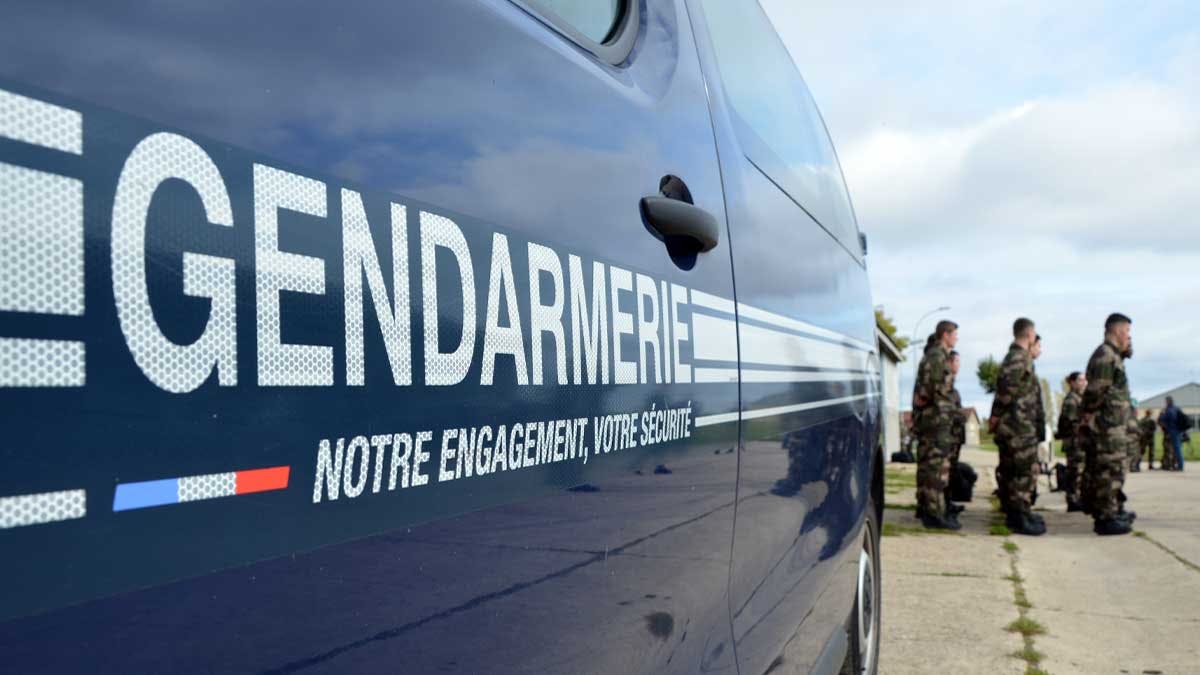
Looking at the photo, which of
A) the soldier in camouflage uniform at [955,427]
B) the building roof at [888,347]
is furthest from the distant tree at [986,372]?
the soldier in camouflage uniform at [955,427]

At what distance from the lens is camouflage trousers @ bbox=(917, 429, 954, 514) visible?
874cm

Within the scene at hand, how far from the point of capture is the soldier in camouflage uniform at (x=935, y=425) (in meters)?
8.77

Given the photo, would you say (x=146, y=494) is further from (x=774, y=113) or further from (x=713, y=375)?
(x=774, y=113)

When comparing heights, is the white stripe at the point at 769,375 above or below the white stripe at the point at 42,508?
above

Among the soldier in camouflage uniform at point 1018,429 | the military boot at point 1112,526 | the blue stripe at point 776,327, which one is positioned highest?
the blue stripe at point 776,327

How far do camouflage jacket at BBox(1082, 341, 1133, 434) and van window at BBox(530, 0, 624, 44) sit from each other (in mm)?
7931

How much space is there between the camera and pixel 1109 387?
27.9 feet

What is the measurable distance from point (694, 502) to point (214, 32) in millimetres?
961

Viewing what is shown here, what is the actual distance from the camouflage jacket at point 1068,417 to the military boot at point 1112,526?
7.71 ft

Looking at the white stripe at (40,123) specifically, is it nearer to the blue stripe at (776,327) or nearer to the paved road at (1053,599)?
the blue stripe at (776,327)

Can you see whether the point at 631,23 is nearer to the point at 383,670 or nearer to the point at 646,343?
the point at 646,343

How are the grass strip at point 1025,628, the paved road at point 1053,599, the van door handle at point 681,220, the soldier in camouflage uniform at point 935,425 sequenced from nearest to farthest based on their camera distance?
1. the van door handle at point 681,220
2. the grass strip at point 1025,628
3. the paved road at point 1053,599
4. the soldier in camouflage uniform at point 935,425

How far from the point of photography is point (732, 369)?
1717 millimetres

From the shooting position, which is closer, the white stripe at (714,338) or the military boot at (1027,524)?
the white stripe at (714,338)
